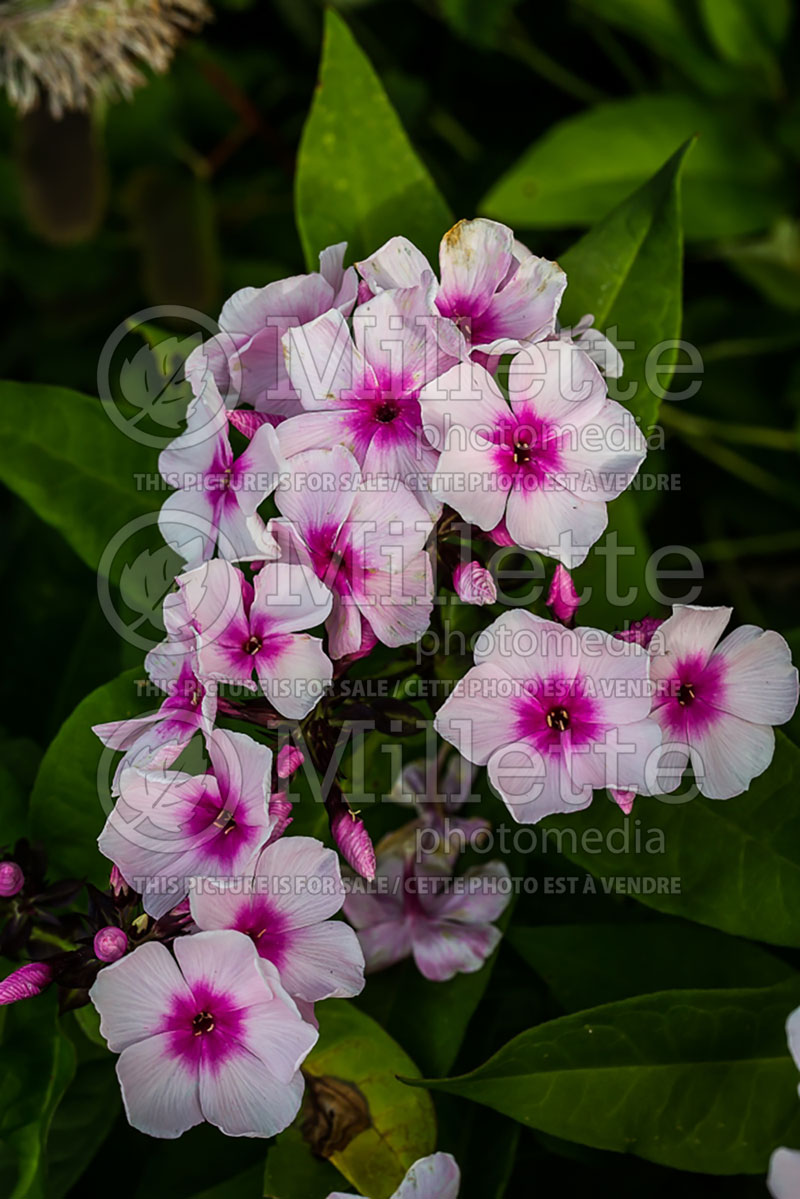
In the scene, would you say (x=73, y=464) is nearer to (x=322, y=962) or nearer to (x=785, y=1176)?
(x=322, y=962)

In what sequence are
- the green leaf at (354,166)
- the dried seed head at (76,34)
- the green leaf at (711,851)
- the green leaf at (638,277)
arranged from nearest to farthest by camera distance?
the green leaf at (711,851)
the green leaf at (638,277)
the green leaf at (354,166)
the dried seed head at (76,34)

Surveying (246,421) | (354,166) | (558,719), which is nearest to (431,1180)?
(558,719)

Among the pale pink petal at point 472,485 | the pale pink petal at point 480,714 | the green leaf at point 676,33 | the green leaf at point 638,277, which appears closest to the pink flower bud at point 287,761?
the pale pink petal at point 480,714

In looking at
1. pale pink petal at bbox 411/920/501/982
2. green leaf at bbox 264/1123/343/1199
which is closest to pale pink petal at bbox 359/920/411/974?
pale pink petal at bbox 411/920/501/982

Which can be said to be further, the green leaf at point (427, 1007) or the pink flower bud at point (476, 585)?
the green leaf at point (427, 1007)

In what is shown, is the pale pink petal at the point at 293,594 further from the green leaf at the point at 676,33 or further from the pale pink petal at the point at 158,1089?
the green leaf at the point at 676,33
